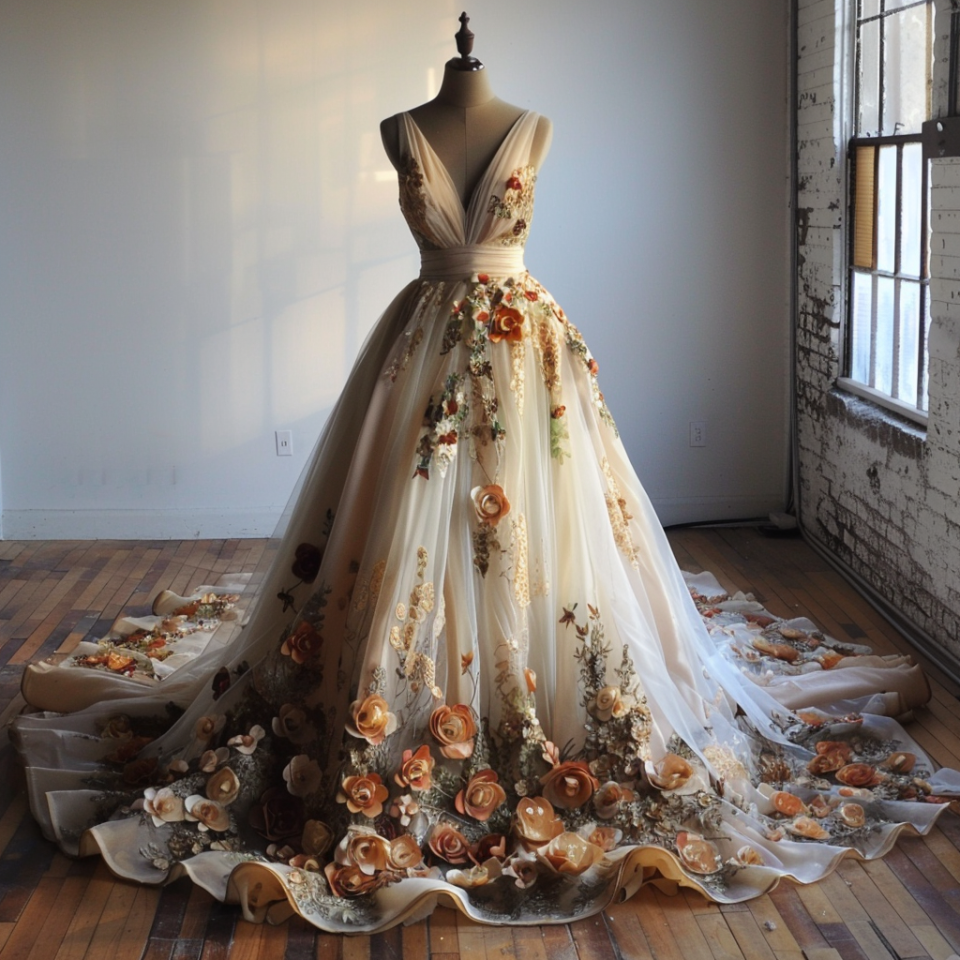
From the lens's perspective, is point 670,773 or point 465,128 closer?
point 670,773

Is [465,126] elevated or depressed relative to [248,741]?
elevated

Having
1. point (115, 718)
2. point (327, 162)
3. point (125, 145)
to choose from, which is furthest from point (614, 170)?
point (115, 718)

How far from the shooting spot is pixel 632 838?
2.25 m

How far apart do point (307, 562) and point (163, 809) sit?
594 mm

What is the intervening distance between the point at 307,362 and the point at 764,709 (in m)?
2.47

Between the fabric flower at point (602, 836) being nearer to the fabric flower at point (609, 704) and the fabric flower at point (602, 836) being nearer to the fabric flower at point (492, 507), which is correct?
the fabric flower at point (609, 704)

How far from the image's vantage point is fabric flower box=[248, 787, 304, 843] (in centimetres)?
230

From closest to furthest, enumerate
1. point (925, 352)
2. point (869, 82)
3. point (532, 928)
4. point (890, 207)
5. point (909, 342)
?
point (532, 928)
point (925, 352)
point (909, 342)
point (890, 207)
point (869, 82)

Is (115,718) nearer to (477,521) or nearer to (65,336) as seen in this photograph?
(477,521)

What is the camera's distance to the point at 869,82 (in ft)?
13.2

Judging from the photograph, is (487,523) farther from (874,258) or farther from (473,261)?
(874,258)

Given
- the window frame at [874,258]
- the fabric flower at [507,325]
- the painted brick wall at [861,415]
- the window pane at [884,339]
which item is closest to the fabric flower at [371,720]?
the fabric flower at [507,325]

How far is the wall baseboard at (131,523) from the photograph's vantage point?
4.73 metres

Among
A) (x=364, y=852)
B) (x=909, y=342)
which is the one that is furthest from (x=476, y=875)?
(x=909, y=342)
